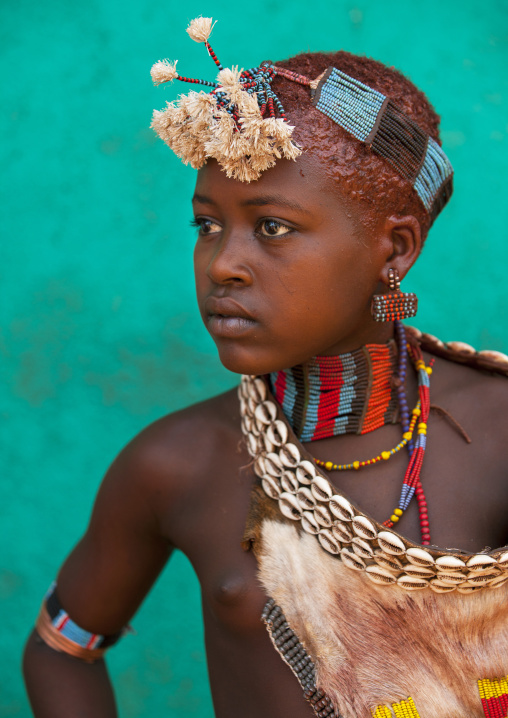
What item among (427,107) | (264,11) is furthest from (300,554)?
(264,11)

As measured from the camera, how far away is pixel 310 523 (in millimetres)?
1842

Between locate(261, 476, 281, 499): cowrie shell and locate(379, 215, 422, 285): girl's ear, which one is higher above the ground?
locate(379, 215, 422, 285): girl's ear

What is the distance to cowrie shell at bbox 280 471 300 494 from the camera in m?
1.86

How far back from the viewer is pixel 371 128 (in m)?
1.73

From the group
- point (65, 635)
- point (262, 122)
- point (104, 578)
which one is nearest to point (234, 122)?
point (262, 122)

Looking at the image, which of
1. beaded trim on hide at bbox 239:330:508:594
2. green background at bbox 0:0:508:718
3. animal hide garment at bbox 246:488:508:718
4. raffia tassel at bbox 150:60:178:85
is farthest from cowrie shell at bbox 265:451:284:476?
green background at bbox 0:0:508:718

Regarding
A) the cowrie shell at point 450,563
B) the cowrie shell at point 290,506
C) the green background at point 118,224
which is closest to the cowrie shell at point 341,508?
the cowrie shell at point 290,506

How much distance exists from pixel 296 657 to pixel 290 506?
330mm

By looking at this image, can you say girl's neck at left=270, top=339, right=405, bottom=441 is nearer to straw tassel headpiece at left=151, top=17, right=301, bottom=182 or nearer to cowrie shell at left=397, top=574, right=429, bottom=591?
cowrie shell at left=397, top=574, right=429, bottom=591

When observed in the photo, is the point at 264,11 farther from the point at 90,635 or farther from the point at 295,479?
the point at 90,635

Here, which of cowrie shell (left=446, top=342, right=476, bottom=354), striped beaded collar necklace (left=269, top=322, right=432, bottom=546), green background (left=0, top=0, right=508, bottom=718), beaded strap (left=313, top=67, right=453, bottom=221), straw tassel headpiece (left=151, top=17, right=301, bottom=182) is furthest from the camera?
green background (left=0, top=0, right=508, bottom=718)

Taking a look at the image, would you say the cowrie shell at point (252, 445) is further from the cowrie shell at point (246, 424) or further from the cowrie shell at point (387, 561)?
the cowrie shell at point (387, 561)

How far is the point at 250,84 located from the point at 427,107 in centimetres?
45

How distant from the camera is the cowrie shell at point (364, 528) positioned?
1.73 meters
